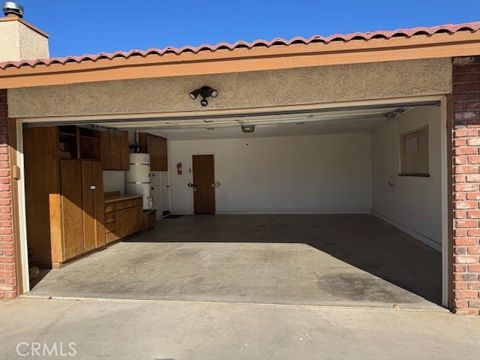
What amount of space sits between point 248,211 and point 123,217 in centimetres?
586

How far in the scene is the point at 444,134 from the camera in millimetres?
3734

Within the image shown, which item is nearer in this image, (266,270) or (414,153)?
(266,270)

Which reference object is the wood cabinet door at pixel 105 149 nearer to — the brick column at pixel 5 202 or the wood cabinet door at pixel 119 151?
the wood cabinet door at pixel 119 151

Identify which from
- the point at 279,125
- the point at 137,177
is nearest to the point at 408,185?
the point at 279,125

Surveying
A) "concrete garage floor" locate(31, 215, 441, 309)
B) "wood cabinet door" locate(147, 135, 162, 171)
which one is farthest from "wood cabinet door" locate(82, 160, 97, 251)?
"wood cabinet door" locate(147, 135, 162, 171)

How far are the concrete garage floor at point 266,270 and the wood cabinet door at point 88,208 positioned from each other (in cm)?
38

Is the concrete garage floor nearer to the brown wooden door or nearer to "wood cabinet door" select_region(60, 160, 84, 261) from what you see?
"wood cabinet door" select_region(60, 160, 84, 261)

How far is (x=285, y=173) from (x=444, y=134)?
944 cm

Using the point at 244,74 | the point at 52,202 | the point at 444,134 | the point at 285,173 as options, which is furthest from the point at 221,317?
the point at 285,173

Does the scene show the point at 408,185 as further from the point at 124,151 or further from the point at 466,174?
the point at 124,151

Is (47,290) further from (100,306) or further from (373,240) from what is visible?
(373,240)

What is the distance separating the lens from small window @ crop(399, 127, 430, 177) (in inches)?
284

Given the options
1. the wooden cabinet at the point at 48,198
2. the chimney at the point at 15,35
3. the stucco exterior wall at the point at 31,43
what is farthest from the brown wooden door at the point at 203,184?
the chimney at the point at 15,35

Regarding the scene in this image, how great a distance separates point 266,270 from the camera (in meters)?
5.55
